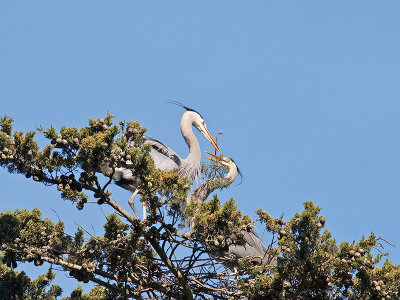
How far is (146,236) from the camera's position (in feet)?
21.8

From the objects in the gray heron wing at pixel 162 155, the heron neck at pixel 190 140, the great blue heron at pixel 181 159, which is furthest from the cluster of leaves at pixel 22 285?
the heron neck at pixel 190 140

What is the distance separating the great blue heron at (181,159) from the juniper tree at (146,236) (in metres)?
3.57

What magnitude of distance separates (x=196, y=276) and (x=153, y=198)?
1436mm

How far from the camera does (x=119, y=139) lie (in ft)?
21.2

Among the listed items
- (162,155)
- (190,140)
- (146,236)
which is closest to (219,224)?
(146,236)

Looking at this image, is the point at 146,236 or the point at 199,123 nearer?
the point at 146,236

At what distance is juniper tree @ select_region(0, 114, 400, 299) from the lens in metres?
6.41

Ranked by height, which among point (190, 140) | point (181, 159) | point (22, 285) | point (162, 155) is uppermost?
point (190, 140)

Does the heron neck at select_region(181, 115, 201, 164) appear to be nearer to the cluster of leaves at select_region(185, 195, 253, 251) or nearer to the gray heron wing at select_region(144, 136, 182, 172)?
the gray heron wing at select_region(144, 136, 182, 172)

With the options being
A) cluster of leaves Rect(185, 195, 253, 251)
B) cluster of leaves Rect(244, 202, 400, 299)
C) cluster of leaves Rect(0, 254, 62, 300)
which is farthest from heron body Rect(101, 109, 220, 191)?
cluster of leaves Rect(244, 202, 400, 299)

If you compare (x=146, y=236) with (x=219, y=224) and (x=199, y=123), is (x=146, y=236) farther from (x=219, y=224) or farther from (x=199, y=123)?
(x=199, y=123)

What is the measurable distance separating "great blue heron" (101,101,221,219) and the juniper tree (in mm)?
3569

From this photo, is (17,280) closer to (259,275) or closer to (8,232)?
(8,232)

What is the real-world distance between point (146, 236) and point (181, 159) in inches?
229
